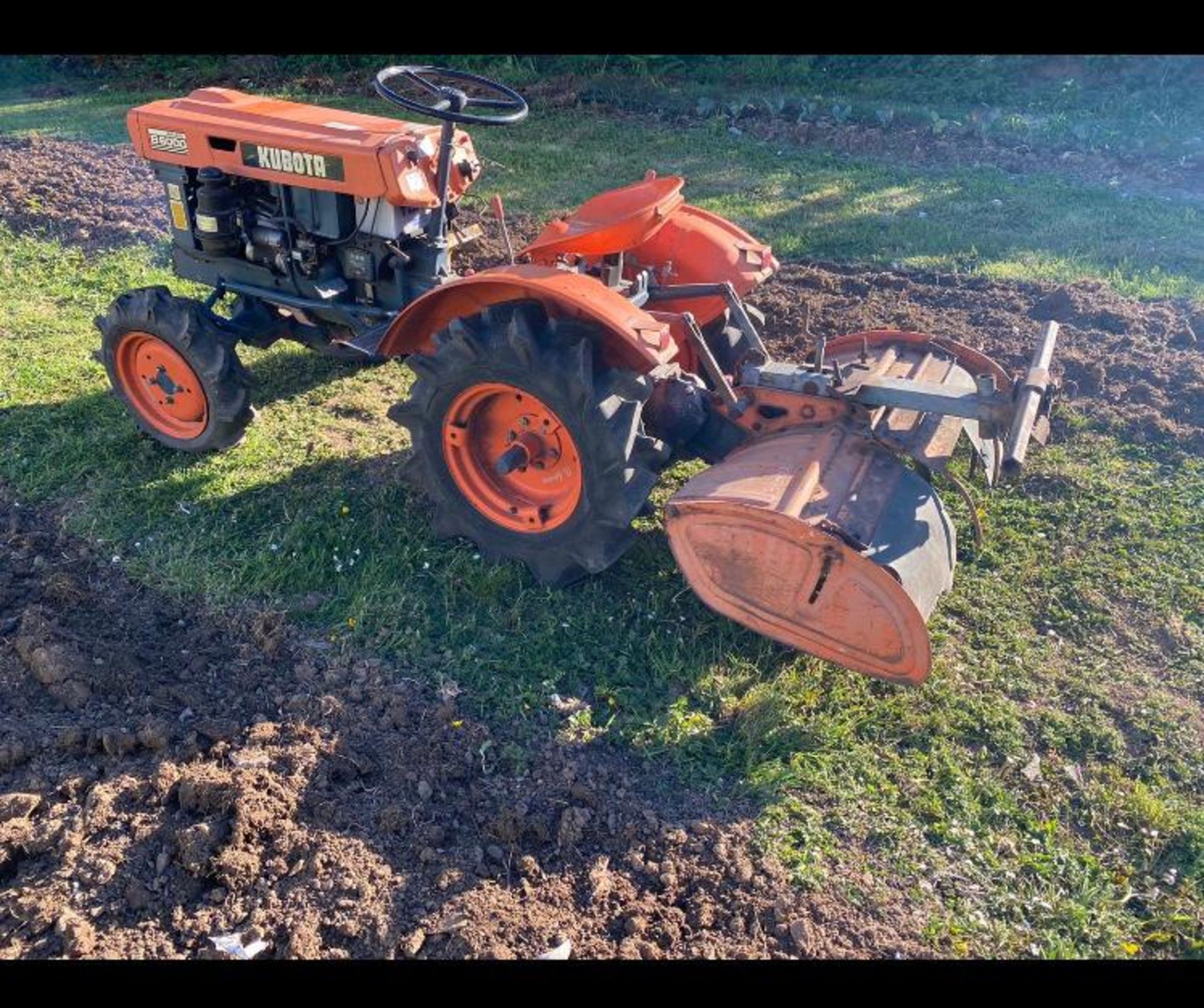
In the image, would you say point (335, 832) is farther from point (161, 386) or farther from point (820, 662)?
point (161, 386)

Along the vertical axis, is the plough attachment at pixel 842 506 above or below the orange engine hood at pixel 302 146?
below

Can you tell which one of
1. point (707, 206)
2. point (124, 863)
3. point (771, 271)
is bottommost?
point (124, 863)

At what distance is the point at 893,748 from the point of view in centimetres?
347

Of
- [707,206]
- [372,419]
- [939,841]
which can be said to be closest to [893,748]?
[939,841]

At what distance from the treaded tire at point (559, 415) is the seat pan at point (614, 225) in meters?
0.58

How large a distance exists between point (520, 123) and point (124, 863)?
9692 mm

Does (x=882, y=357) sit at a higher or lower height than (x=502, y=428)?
higher

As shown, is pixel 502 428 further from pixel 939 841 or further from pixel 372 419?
pixel 939 841

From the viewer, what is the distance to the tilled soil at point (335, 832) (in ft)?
9.17

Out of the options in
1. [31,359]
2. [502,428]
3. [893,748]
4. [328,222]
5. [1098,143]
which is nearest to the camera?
[893,748]

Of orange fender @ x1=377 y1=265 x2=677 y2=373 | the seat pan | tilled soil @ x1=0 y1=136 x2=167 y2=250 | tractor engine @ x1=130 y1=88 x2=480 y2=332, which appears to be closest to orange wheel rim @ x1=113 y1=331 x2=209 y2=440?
tractor engine @ x1=130 y1=88 x2=480 y2=332

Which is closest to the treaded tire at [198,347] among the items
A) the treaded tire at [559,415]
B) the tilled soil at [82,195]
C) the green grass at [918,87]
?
the treaded tire at [559,415]

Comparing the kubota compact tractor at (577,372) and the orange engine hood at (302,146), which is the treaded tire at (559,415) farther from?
the orange engine hood at (302,146)

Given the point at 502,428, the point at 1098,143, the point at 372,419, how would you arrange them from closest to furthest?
the point at 502,428, the point at 372,419, the point at 1098,143
